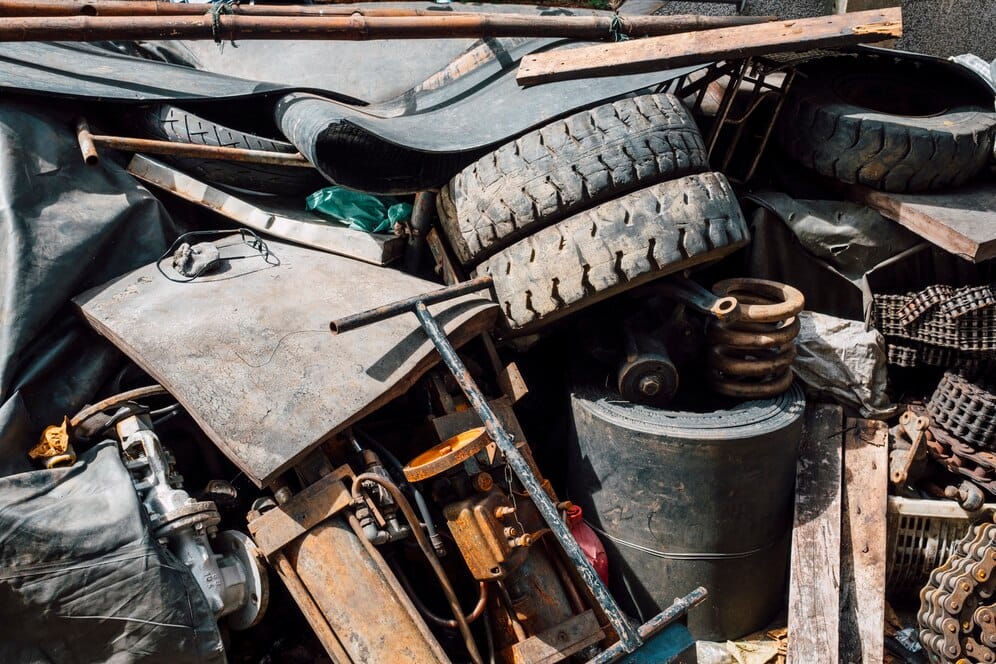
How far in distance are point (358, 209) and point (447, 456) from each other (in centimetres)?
132

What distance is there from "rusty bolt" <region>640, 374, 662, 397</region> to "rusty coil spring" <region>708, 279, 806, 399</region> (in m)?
0.25

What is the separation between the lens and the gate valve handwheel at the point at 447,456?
94.3 inches

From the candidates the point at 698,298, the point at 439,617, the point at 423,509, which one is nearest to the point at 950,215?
the point at 698,298

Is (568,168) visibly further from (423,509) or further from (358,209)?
(423,509)

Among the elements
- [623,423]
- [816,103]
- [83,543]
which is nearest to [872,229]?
[816,103]

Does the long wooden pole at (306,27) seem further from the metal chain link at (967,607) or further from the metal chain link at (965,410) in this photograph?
the metal chain link at (967,607)

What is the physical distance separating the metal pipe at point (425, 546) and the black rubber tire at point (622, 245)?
2.52 ft

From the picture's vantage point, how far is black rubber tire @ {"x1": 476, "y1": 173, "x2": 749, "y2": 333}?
2.67 meters

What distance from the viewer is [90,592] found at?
2.13 metres

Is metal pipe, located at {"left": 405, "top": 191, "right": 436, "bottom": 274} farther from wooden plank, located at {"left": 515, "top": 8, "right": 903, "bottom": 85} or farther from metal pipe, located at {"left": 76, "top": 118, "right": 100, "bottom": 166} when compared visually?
metal pipe, located at {"left": 76, "top": 118, "right": 100, "bottom": 166}

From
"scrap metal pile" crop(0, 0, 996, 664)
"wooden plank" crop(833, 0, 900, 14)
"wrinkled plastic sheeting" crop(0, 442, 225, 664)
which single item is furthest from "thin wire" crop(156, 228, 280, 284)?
"wooden plank" crop(833, 0, 900, 14)

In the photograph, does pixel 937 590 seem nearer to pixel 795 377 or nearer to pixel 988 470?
pixel 988 470

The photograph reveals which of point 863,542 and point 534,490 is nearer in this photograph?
point 534,490

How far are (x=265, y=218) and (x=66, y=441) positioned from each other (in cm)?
113
